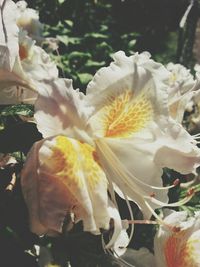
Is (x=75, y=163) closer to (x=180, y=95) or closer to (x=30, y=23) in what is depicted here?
(x=180, y=95)

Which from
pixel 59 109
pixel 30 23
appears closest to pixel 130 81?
pixel 59 109

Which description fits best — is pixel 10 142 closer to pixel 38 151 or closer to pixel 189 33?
pixel 38 151

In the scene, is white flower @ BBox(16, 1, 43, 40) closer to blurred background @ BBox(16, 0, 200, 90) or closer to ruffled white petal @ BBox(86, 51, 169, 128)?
blurred background @ BBox(16, 0, 200, 90)

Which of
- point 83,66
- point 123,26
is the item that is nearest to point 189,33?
point 83,66

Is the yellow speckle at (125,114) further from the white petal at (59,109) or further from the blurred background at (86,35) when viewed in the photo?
the blurred background at (86,35)

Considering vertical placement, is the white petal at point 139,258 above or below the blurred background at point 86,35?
above

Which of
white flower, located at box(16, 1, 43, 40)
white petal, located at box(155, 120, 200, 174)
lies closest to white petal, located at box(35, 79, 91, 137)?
white petal, located at box(155, 120, 200, 174)

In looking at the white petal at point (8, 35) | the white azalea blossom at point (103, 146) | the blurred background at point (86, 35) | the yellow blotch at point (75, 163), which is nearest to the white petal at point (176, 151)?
the white azalea blossom at point (103, 146)
